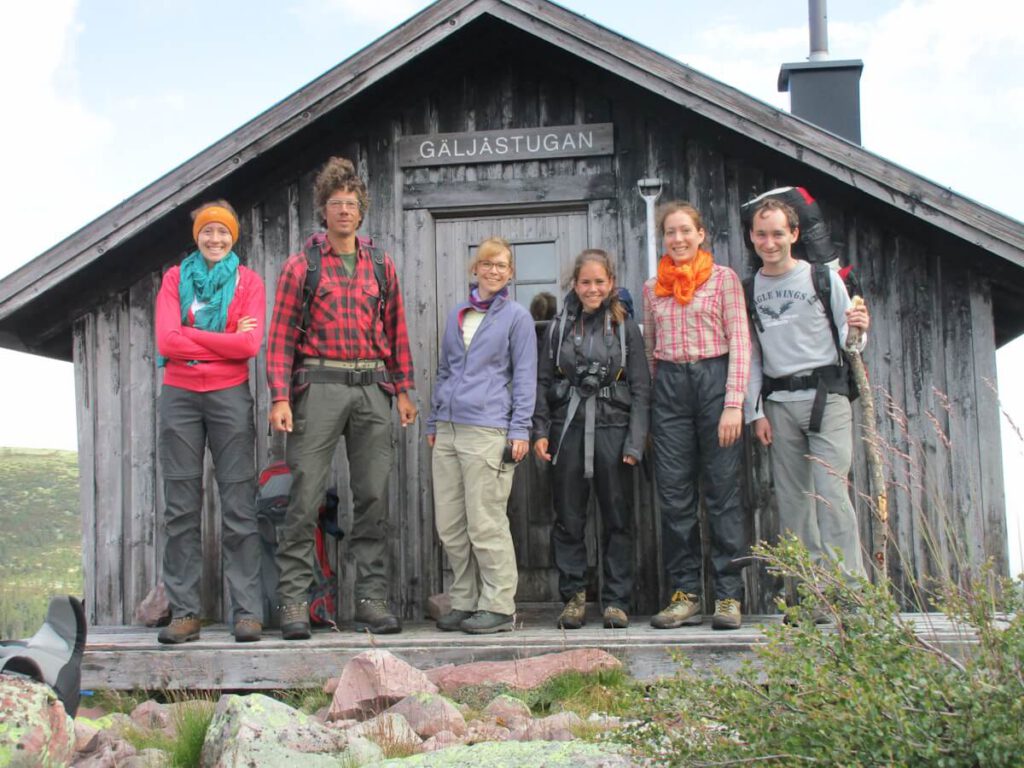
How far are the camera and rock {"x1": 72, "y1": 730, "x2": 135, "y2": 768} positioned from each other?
2.94 meters

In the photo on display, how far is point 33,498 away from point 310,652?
18.5 metres

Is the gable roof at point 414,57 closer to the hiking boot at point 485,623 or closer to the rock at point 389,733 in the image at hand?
the hiking boot at point 485,623

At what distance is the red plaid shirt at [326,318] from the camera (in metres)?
5.90

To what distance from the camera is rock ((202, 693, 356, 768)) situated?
4109mm

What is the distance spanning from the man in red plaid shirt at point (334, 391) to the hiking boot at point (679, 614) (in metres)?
1.50

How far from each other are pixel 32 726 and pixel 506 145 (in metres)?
4.69

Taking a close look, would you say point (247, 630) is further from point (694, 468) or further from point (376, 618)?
point (694, 468)

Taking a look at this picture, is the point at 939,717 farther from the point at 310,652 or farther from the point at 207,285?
the point at 207,285

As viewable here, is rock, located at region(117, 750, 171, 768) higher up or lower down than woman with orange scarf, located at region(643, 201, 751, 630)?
lower down

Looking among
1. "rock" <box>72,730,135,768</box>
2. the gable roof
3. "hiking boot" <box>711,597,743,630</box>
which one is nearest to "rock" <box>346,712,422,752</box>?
"rock" <box>72,730,135,768</box>

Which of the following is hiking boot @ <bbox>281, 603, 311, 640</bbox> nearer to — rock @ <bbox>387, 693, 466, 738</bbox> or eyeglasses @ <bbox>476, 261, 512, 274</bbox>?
rock @ <bbox>387, 693, 466, 738</bbox>

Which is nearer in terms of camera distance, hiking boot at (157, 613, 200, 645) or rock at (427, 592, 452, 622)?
hiking boot at (157, 613, 200, 645)

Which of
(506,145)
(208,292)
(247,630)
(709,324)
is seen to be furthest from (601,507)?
(506,145)

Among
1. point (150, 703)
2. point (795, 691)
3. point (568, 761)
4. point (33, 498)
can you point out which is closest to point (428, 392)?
point (150, 703)
